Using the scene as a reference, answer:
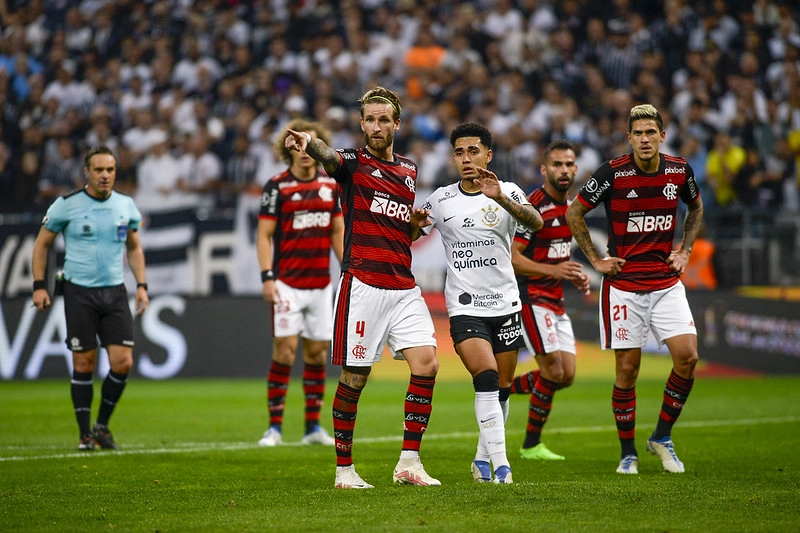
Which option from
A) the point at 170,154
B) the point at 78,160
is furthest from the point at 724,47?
the point at 78,160

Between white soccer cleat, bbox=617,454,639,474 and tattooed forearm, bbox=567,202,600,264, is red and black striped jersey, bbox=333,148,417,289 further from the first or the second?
white soccer cleat, bbox=617,454,639,474

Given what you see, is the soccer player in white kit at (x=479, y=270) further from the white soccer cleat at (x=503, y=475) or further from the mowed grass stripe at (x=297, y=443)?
the mowed grass stripe at (x=297, y=443)

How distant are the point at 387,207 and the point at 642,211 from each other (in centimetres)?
217

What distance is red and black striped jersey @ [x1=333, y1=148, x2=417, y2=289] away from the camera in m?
7.60

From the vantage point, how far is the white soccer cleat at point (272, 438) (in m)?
10.6

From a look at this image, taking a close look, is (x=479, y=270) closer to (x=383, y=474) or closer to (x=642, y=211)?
(x=642, y=211)

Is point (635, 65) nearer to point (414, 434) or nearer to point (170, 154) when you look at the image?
point (170, 154)

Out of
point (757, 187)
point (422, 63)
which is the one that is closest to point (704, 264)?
point (757, 187)

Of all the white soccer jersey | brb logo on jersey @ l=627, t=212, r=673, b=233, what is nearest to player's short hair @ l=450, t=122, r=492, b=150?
the white soccer jersey

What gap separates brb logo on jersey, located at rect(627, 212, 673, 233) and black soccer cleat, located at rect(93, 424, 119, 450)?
517cm

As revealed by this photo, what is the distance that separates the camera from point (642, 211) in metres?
8.48

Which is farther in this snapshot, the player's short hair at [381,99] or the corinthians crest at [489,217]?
the corinthians crest at [489,217]

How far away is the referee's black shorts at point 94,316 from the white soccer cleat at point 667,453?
4.93m

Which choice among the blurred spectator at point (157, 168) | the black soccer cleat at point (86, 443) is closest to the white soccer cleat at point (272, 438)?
the black soccer cleat at point (86, 443)
